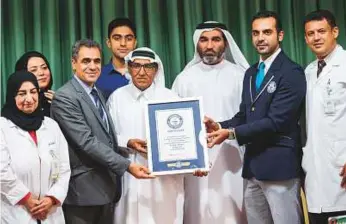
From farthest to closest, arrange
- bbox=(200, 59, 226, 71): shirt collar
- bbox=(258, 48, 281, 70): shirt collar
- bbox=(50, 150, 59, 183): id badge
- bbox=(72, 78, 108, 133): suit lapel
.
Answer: bbox=(200, 59, 226, 71): shirt collar → bbox=(258, 48, 281, 70): shirt collar → bbox=(72, 78, 108, 133): suit lapel → bbox=(50, 150, 59, 183): id badge

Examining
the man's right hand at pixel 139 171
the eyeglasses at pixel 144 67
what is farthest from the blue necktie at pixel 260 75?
the man's right hand at pixel 139 171

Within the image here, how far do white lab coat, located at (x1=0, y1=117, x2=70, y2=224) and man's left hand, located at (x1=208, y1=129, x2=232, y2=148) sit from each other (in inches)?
34.0

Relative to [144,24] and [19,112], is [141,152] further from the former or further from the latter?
[144,24]

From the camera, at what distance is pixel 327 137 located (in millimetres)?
3180

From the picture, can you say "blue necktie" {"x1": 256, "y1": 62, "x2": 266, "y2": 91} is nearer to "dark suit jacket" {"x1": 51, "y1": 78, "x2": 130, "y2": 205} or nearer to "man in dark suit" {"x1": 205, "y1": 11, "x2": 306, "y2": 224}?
"man in dark suit" {"x1": 205, "y1": 11, "x2": 306, "y2": 224}

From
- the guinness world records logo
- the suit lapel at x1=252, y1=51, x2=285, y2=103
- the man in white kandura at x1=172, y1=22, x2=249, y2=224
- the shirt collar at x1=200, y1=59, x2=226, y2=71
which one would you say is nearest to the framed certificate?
the guinness world records logo

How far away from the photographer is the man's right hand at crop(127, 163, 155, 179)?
126 inches

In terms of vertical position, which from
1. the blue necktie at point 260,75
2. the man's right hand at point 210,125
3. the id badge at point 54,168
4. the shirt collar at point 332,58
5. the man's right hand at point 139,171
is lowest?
the man's right hand at point 139,171

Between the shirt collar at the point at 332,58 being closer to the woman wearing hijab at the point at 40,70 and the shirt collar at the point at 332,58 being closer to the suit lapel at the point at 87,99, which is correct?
the suit lapel at the point at 87,99

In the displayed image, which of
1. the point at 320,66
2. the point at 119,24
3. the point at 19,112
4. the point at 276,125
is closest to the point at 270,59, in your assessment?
the point at 320,66

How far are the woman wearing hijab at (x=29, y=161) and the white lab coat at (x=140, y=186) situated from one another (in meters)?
0.50

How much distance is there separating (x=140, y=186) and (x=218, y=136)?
541mm

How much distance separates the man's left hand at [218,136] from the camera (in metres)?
3.37

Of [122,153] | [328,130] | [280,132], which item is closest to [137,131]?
[122,153]
